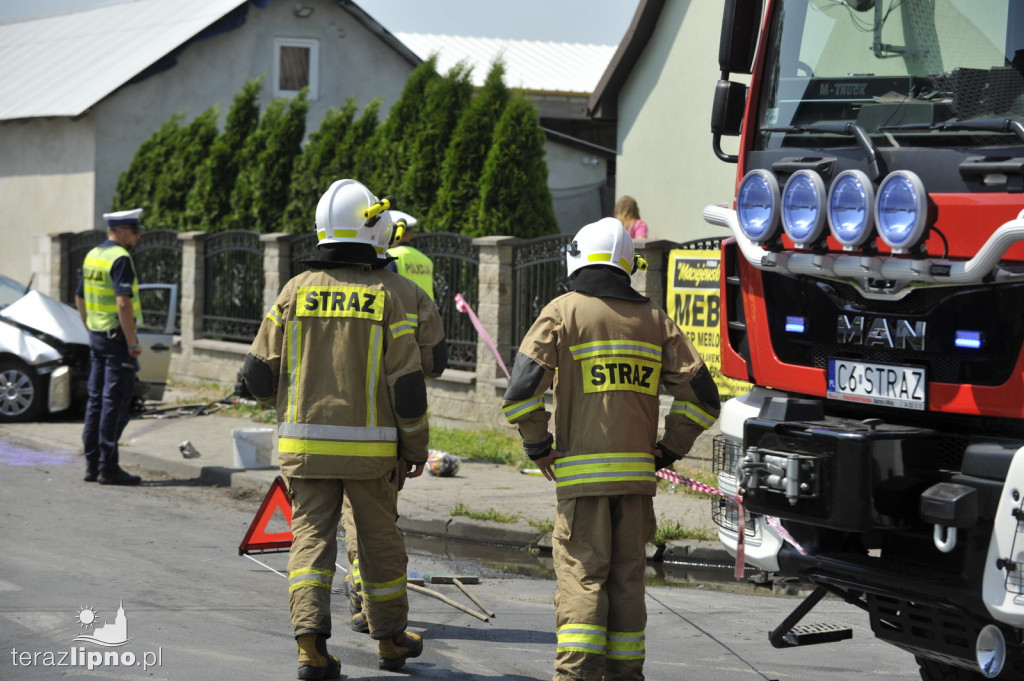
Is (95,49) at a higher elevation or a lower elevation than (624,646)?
higher

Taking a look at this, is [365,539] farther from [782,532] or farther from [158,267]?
[158,267]

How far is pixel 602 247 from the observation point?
529 centimetres

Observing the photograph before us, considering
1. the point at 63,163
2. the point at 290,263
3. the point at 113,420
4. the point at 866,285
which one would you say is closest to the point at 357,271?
the point at 866,285

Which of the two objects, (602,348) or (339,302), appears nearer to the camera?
(602,348)

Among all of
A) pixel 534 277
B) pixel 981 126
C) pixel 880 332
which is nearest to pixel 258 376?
pixel 880 332

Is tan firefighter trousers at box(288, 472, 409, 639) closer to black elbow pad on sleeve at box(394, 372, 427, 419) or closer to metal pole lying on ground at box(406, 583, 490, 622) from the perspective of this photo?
black elbow pad on sleeve at box(394, 372, 427, 419)

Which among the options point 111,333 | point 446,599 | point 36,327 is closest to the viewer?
point 446,599

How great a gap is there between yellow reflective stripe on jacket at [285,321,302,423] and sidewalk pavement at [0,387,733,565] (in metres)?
3.38

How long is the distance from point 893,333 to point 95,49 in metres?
26.0

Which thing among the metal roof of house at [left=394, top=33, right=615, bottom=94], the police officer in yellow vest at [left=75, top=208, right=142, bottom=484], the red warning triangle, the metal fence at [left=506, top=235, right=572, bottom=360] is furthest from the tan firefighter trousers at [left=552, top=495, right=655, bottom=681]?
the metal roof of house at [left=394, top=33, right=615, bottom=94]

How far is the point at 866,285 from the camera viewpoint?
472 centimetres

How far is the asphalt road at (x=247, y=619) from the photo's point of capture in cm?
564

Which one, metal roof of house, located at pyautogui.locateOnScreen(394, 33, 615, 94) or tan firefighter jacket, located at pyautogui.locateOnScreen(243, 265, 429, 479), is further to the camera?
metal roof of house, located at pyautogui.locateOnScreen(394, 33, 615, 94)

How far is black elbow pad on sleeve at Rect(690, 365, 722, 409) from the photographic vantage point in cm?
528
